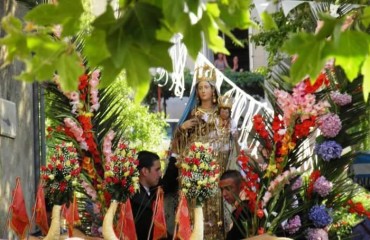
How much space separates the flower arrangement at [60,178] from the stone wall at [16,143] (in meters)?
1.34

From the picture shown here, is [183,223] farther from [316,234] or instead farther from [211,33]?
[211,33]

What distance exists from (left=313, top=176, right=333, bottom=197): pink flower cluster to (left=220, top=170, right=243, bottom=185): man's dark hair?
0.71 m

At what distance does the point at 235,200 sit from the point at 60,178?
1.88 meters

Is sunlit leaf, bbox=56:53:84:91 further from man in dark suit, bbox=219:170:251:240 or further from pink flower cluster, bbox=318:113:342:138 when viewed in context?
pink flower cluster, bbox=318:113:342:138

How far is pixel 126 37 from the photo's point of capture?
3615 mm

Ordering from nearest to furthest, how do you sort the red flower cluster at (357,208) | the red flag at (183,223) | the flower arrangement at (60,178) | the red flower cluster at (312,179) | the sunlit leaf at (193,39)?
the sunlit leaf at (193,39), the red flag at (183,223), the flower arrangement at (60,178), the red flower cluster at (312,179), the red flower cluster at (357,208)

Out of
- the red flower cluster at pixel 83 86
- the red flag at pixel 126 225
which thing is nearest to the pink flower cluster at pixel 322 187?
the red flag at pixel 126 225

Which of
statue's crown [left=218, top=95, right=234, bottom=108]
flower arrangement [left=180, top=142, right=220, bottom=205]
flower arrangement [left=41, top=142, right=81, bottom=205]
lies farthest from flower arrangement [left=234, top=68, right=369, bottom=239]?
→ flower arrangement [left=41, top=142, right=81, bottom=205]

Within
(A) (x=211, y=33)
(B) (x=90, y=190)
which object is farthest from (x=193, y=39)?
(B) (x=90, y=190)

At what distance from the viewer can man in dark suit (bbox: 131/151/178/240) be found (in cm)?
887

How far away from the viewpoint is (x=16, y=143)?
9.99 meters

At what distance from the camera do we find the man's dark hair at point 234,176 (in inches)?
364

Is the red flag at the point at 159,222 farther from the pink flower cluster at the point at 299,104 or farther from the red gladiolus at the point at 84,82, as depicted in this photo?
the pink flower cluster at the point at 299,104

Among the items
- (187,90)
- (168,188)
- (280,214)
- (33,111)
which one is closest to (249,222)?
(280,214)
